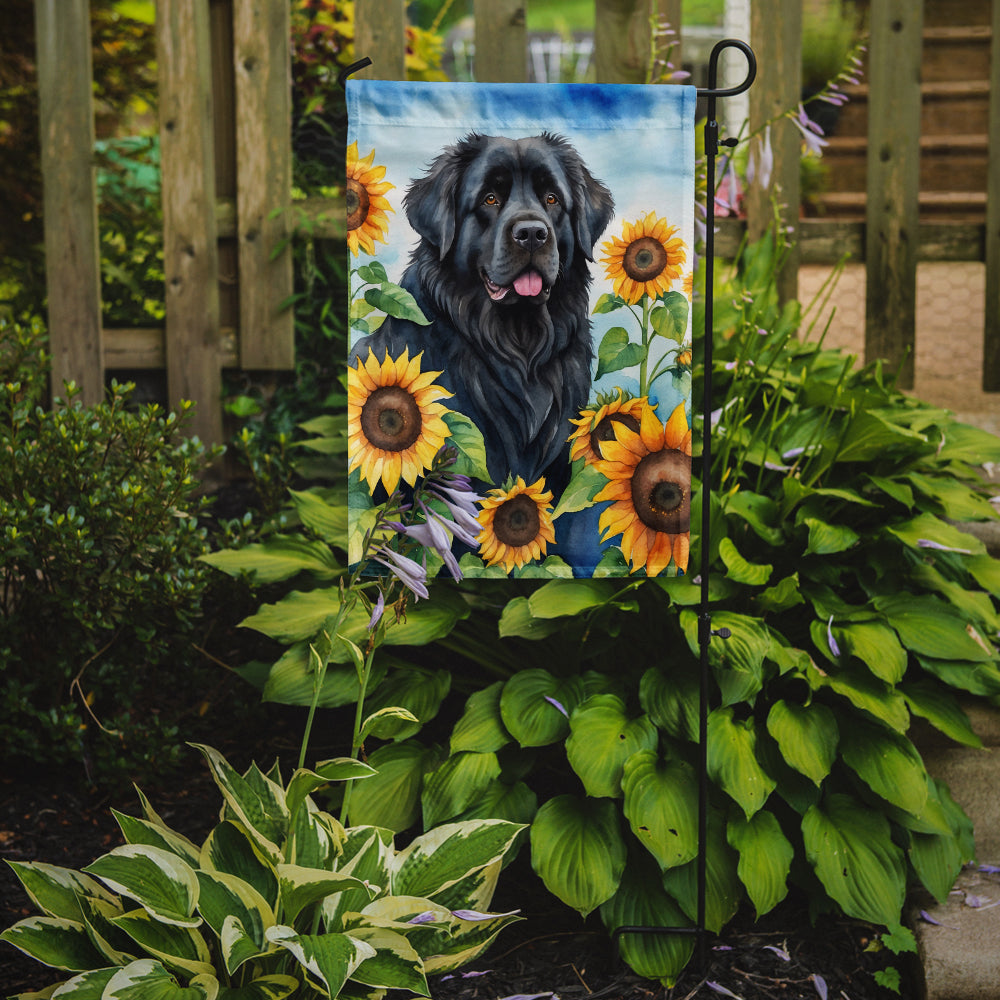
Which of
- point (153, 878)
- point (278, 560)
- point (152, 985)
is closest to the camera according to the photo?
point (152, 985)

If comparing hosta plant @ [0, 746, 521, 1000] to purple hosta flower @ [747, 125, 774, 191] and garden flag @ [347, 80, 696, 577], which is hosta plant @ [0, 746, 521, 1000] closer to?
garden flag @ [347, 80, 696, 577]

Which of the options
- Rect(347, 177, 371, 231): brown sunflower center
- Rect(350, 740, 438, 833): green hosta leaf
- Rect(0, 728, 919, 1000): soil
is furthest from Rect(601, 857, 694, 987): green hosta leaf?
Rect(347, 177, 371, 231): brown sunflower center

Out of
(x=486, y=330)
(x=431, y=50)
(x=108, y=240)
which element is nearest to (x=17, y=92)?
(x=108, y=240)

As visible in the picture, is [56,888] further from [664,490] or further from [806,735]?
[806,735]

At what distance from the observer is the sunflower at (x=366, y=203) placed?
1.75m

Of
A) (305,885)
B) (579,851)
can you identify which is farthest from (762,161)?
(305,885)

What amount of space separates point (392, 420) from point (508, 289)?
314 millimetres

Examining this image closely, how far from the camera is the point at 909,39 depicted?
3.17m

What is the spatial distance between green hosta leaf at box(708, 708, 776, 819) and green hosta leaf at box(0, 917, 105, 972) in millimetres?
1083

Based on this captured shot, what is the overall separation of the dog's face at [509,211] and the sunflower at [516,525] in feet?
1.16

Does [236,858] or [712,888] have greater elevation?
[236,858]

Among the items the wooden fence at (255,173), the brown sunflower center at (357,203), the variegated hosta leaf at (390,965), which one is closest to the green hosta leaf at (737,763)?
the variegated hosta leaf at (390,965)

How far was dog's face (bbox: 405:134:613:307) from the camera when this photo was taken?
1.76 metres

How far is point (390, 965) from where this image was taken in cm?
147
